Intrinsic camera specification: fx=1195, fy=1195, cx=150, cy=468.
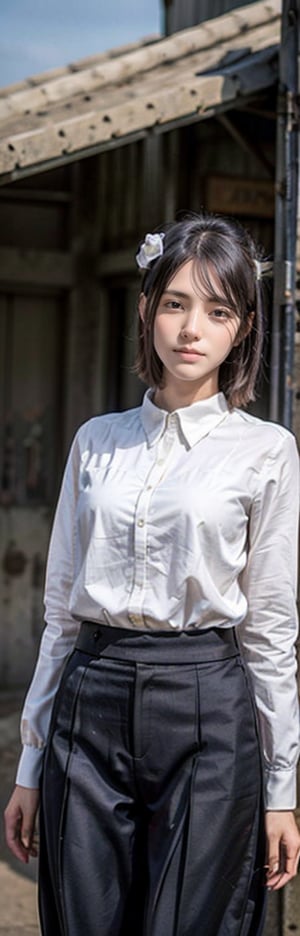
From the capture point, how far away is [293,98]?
3402 millimetres

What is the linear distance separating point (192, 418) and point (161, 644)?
0.43 meters

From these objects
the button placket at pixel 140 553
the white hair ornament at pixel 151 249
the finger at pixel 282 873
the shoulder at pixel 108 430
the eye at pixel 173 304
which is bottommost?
the finger at pixel 282 873

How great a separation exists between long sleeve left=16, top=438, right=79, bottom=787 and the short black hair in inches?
11.7

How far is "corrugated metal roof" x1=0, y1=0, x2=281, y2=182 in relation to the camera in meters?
4.04

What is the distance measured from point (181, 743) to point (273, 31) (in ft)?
12.0

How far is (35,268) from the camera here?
247 inches


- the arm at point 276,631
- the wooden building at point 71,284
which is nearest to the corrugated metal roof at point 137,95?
the wooden building at point 71,284

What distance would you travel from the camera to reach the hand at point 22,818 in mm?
2281

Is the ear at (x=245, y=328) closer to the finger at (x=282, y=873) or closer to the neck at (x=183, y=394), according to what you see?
the neck at (x=183, y=394)

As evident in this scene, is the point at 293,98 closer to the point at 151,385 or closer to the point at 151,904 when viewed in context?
the point at 151,385

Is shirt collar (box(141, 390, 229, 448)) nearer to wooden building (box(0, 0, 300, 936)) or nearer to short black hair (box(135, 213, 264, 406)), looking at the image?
short black hair (box(135, 213, 264, 406))

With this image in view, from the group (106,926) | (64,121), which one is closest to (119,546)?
(106,926)

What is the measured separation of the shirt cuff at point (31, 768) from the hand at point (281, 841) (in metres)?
0.44

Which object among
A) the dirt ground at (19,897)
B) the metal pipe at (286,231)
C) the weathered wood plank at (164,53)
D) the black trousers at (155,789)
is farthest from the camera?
the weathered wood plank at (164,53)
